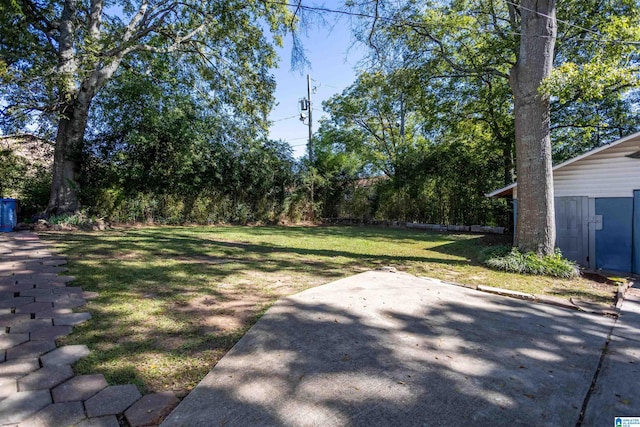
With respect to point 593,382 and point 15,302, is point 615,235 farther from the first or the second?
point 15,302

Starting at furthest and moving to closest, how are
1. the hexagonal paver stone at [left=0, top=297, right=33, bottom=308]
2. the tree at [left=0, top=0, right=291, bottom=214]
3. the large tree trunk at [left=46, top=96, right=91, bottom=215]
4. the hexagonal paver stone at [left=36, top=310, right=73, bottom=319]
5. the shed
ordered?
the large tree trunk at [left=46, top=96, right=91, bottom=215], the tree at [left=0, top=0, right=291, bottom=214], the shed, the hexagonal paver stone at [left=0, top=297, right=33, bottom=308], the hexagonal paver stone at [left=36, top=310, right=73, bottom=319]

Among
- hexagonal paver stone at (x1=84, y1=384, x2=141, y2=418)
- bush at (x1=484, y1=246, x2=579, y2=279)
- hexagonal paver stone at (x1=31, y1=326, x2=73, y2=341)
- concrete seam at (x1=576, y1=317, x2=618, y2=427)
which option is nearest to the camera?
hexagonal paver stone at (x1=84, y1=384, x2=141, y2=418)

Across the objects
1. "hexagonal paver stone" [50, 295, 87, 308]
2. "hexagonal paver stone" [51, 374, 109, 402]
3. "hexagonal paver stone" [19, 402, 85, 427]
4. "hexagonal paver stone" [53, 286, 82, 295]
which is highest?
"hexagonal paver stone" [53, 286, 82, 295]

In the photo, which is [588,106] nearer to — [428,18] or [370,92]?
[428,18]

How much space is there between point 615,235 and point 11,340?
8.67 meters

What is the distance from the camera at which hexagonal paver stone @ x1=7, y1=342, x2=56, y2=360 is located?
6.77ft

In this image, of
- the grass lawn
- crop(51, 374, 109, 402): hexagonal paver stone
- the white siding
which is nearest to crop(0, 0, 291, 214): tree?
the grass lawn

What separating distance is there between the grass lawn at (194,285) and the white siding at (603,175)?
2.25 meters

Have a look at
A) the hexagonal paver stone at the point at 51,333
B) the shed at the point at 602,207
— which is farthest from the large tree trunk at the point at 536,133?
the hexagonal paver stone at the point at 51,333

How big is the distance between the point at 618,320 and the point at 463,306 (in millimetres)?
1505

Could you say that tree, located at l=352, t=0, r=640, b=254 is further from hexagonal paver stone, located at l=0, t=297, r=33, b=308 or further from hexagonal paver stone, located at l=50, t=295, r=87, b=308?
hexagonal paver stone, located at l=0, t=297, r=33, b=308

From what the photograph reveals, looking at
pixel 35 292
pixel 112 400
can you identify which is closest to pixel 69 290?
pixel 35 292

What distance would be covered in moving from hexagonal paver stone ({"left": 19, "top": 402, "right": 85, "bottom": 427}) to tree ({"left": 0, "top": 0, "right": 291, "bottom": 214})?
7.15 m

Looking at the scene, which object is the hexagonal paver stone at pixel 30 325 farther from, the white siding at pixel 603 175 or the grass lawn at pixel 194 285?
the white siding at pixel 603 175
